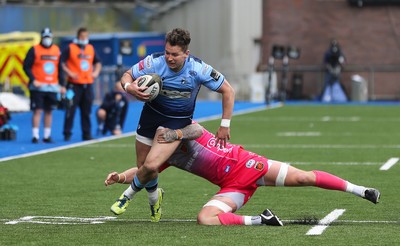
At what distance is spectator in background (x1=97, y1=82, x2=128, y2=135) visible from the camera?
24.6 metres

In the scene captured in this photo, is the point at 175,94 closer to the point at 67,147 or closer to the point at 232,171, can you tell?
the point at 232,171

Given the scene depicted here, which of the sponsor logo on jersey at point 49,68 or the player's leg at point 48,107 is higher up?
the sponsor logo on jersey at point 49,68

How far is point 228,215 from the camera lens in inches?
431

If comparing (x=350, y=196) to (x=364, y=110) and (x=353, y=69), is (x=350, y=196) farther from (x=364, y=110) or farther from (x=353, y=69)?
(x=353, y=69)

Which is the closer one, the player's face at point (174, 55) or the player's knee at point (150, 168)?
the player's face at point (174, 55)

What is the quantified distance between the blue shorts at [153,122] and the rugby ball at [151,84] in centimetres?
42

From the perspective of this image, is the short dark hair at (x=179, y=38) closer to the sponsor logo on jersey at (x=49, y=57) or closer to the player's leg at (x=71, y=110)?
the player's leg at (x=71, y=110)

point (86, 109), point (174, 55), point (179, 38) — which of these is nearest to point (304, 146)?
point (86, 109)

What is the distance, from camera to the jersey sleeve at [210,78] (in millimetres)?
11274

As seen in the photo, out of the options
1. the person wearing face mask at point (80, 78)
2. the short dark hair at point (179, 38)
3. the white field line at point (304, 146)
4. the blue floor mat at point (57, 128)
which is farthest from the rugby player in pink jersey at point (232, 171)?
the person wearing face mask at point (80, 78)

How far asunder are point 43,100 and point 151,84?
11.9m

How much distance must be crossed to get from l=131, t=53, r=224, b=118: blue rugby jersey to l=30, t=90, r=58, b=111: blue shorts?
11161 mm

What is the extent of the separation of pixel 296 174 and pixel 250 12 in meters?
35.0

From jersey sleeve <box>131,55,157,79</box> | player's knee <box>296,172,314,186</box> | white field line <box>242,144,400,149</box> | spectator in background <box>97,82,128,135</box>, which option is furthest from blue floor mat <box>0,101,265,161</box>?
player's knee <box>296,172,314,186</box>
